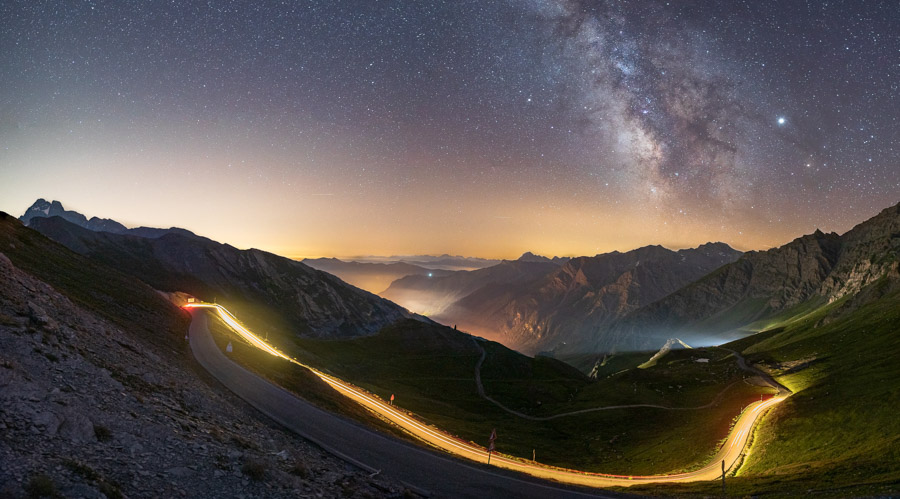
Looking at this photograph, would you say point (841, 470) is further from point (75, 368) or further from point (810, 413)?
point (75, 368)

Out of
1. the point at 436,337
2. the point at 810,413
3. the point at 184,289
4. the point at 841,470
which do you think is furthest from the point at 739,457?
the point at 184,289

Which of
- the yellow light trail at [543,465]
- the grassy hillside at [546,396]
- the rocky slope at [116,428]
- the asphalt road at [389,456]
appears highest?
the rocky slope at [116,428]

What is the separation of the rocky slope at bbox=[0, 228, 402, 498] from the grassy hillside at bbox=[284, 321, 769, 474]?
43.9 m

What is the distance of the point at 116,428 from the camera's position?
16.4 metres

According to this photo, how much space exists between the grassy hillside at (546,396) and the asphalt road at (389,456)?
31.6 meters

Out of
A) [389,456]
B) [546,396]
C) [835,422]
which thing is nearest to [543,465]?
[389,456]

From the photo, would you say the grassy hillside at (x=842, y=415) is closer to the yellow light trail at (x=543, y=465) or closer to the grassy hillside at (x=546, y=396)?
the yellow light trail at (x=543, y=465)

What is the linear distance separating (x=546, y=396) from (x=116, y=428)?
124 meters

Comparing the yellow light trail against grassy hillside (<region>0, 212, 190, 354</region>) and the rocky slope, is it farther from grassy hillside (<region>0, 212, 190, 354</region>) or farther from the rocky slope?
grassy hillside (<region>0, 212, 190, 354</region>)

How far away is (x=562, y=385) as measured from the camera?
14050 cm

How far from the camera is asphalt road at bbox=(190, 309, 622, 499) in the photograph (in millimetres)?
25856

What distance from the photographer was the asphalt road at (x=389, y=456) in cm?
2586

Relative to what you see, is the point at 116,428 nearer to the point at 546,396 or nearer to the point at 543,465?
the point at 543,465

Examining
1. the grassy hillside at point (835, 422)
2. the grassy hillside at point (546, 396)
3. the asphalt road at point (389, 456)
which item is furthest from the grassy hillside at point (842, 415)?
the asphalt road at point (389, 456)
